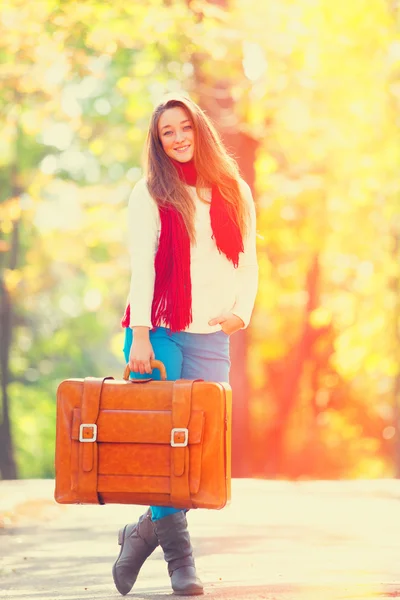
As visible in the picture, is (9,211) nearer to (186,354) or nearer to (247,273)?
(247,273)

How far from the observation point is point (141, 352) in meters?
5.26

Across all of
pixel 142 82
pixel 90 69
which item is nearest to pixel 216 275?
pixel 90 69

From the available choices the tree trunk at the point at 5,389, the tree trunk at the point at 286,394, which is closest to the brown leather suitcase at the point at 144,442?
the tree trunk at the point at 286,394

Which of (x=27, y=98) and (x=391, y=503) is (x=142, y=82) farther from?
(x=391, y=503)

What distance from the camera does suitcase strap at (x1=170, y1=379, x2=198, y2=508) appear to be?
16.8 ft

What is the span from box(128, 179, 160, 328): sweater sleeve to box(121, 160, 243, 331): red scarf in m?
0.04

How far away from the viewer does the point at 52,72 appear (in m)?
13.9

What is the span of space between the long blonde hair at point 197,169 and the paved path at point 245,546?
63.4 inches

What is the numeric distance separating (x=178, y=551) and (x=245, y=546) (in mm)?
2212

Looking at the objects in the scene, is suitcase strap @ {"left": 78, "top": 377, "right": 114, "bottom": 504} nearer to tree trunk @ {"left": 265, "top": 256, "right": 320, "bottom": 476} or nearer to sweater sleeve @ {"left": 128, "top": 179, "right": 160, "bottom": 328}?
sweater sleeve @ {"left": 128, "top": 179, "right": 160, "bottom": 328}

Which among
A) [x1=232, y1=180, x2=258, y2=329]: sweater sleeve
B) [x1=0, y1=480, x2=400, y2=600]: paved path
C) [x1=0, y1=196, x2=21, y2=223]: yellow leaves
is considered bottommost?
[x1=0, y1=480, x2=400, y2=600]: paved path

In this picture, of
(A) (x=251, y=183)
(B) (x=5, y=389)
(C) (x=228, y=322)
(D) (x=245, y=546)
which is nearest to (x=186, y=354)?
(C) (x=228, y=322)

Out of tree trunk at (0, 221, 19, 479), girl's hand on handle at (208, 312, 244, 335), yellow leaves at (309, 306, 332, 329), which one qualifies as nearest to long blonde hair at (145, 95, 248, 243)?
girl's hand on handle at (208, 312, 244, 335)

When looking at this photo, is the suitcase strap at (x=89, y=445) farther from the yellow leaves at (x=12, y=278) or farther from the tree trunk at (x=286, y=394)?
the tree trunk at (x=286, y=394)
